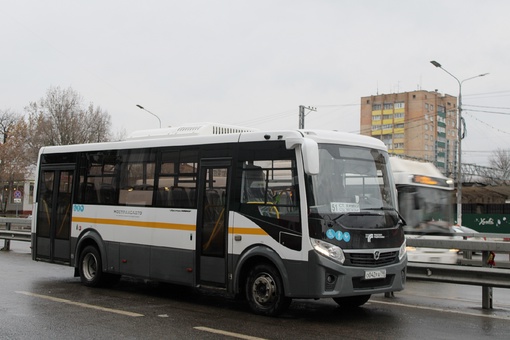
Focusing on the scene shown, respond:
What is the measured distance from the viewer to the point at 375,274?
8.37 metres

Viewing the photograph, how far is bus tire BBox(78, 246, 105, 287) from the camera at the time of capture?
11.5 m

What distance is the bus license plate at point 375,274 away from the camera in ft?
27.1

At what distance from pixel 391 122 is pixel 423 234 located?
9283cm

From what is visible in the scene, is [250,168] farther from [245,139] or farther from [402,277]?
[402,277]

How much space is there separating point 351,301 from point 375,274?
1.38m

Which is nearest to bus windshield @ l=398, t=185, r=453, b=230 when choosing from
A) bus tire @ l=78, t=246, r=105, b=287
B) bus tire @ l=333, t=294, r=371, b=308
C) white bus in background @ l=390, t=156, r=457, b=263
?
white bus in background @ l=390, t=156, r=457, b=263

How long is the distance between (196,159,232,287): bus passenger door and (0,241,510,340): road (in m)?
0.60

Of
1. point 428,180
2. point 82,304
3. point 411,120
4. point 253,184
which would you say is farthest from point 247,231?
point 411,120

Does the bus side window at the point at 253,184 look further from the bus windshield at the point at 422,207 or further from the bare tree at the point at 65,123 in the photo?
the bare tree at the point at 65,123

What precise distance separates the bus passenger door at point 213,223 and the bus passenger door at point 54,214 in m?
4.03

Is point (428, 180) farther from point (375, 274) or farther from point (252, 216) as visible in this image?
point (252, 216)

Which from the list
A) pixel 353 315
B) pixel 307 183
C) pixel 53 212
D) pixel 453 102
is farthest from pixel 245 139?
pixel 453 102

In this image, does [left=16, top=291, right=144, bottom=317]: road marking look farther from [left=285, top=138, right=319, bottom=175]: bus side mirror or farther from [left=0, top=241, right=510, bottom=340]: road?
[left=285, top=138, right=319, bottom=175]: bus side mirror

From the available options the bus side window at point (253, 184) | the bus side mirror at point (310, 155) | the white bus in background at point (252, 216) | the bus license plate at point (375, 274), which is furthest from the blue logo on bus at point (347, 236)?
the bus side window at point (253, 184)
